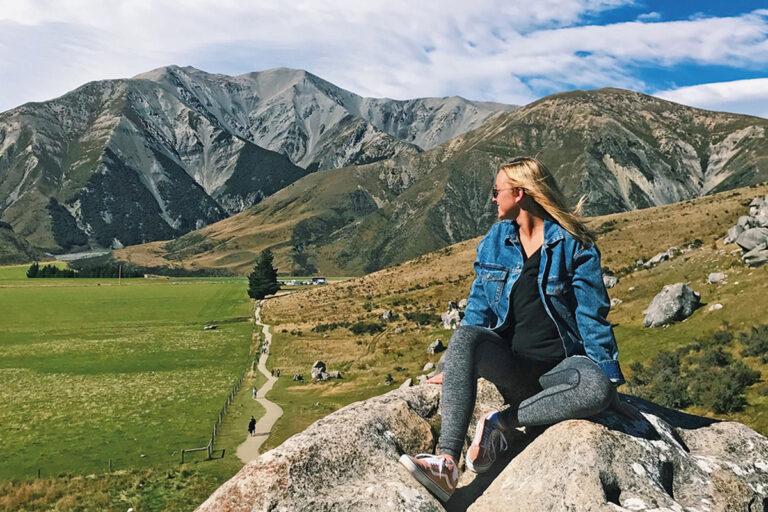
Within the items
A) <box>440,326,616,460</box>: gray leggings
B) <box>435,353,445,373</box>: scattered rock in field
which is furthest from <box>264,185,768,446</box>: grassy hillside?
<box>440,326,616,460</box>: gray leggings

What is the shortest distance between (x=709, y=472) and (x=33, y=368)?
8218 cm

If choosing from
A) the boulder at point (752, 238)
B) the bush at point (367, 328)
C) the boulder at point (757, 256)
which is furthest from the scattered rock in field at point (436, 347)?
the boulder at point (752, 238)

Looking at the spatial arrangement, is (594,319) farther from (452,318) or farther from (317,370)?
(452,318)

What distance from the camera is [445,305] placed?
8675 centimetres

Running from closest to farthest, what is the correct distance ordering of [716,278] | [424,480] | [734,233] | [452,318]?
[424,480] → [716,278] → [734,233] → [452,318]

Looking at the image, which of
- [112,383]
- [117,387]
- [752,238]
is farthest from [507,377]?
[112,383]

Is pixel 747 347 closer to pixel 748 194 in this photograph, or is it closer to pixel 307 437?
pixel 307 437

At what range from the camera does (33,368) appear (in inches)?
2773

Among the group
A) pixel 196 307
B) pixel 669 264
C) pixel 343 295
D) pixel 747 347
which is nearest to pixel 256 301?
pixel 196 307

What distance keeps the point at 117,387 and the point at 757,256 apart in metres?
63.3

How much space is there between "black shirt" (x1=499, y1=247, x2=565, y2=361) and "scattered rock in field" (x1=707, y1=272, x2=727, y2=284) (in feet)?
135

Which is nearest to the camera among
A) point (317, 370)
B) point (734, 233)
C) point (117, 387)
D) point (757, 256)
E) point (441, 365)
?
point (441, 365)

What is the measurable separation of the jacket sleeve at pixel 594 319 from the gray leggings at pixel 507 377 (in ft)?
0.51

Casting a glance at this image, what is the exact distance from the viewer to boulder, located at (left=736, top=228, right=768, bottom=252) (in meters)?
40.8
